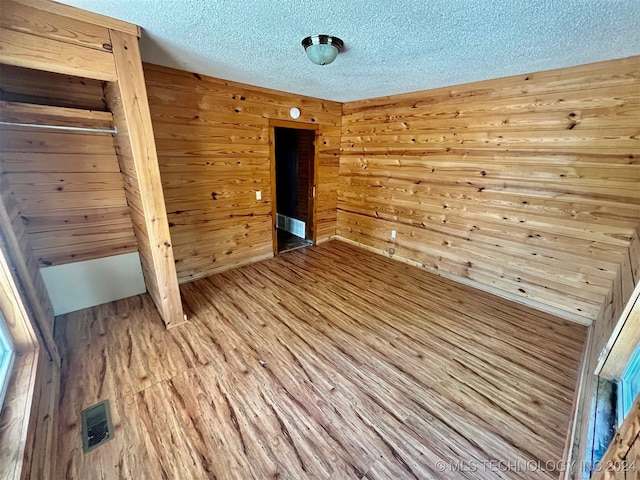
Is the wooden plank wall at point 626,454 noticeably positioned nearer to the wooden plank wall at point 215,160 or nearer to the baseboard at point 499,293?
the baseboard at point 499,293

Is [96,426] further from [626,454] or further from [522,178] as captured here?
[522,178]

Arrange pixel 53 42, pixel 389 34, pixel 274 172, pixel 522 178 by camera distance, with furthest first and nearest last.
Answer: pixel 274 172 < pixel 522 178 < pixel 389 34 < pixel 53 42

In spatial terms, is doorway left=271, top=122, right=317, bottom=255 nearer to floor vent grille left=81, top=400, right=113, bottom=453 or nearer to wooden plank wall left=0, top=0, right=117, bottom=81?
wooden plank wall left=0, top=0, right=117, bottom=81

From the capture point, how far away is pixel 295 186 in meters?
4.92

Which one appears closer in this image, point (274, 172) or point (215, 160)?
point (215, 160)

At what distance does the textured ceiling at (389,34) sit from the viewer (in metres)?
1.42

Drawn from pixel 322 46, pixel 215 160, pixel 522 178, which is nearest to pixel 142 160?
pixel 215 160

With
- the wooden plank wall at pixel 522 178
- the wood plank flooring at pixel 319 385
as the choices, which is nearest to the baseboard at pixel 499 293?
the wooden plank wall at pixel 522 178

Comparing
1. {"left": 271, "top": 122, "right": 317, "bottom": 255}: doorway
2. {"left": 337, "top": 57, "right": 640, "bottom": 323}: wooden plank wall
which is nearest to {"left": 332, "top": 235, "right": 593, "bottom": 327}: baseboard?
{"left": 337, "top": 57, "right": 640, "bottom": 323}: wooden plank wall

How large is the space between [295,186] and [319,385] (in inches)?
147

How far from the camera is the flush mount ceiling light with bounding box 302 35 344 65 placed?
5.82 feet

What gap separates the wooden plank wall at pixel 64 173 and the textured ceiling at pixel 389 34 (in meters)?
0.75

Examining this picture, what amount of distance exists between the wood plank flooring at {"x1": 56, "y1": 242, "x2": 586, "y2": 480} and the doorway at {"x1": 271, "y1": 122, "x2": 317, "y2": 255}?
73.9 inches

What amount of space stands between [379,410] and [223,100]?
3.41m
